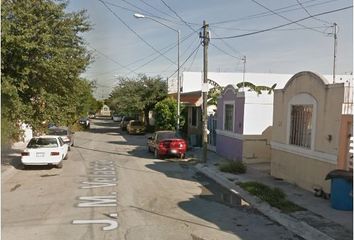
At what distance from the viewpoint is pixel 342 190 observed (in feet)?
32.6

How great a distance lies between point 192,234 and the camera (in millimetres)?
7883

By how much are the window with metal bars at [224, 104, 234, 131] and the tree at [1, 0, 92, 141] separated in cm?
775

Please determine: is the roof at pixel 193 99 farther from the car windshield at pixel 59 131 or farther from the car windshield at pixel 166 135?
the car windshield at pixel 59 131

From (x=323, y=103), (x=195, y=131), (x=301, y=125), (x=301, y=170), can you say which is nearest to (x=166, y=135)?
(x=195, y=131)

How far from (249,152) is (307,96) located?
6.66 meters

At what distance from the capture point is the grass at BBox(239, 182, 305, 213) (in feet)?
33.4

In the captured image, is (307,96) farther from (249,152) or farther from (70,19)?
(70,19)

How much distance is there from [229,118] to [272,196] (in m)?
10.4

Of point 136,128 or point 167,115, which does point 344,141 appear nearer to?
point 167,115

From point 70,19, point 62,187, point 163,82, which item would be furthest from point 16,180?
point 163,82

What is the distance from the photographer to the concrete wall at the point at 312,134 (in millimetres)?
11453

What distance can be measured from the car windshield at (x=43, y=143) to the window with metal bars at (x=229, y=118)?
8.69 metres

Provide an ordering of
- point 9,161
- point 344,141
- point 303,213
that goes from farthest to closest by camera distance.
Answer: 1. point 9,161
2. point 344,141
3. point 303,213

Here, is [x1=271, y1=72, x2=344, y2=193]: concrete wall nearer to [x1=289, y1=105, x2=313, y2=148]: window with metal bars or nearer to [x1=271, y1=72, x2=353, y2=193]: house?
[x1=271, y1=72, x2=353, y2=193]: house
